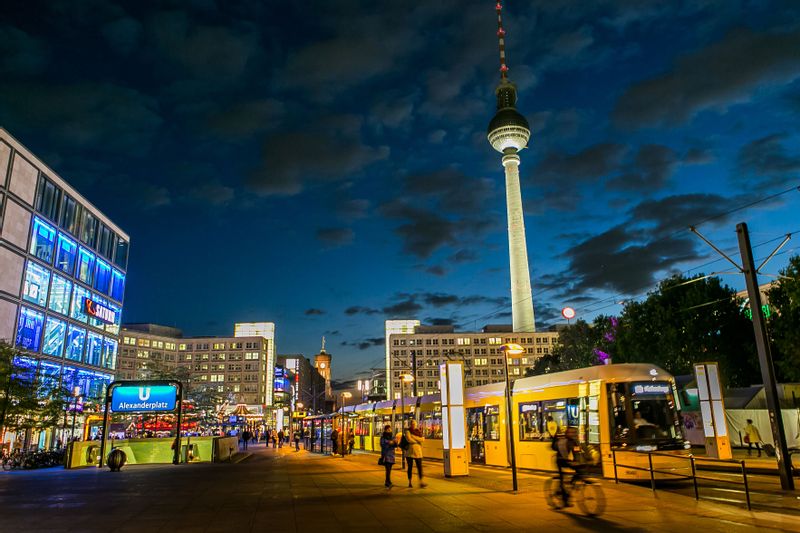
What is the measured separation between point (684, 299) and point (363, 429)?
29315 millimetres

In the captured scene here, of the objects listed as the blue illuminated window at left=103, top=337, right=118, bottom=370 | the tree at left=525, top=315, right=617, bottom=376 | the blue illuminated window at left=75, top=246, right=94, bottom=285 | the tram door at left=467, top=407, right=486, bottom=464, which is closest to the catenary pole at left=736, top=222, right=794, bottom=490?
the tram door at left=467, top=407, right=486, bottom=464

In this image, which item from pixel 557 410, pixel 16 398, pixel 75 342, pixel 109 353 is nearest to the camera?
pixel 557 410

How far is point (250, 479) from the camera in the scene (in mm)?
20969

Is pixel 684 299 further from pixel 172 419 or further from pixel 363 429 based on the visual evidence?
pixel 172 419

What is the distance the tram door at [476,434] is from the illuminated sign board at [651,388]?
934cm

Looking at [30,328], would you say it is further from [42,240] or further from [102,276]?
[102,276]

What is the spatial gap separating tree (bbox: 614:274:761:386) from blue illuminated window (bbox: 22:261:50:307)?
58333 millimetres

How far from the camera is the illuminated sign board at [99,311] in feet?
230

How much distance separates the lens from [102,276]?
76.1 meters

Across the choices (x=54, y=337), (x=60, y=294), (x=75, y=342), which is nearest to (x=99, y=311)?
(x=75, y=342)

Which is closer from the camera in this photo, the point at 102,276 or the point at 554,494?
the point at 554,494

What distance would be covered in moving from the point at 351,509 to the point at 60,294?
6270 centimetres

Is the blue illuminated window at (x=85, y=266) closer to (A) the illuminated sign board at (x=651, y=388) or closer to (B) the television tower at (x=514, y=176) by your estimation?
(A) the illuminated sign board at (x=651, y=388)

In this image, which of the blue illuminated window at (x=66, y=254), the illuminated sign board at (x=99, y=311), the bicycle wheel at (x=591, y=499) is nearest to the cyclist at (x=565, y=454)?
the bicycle wheel at (x=591, y=499)
